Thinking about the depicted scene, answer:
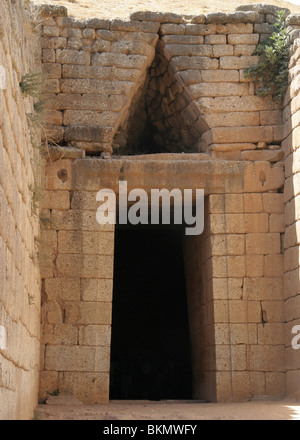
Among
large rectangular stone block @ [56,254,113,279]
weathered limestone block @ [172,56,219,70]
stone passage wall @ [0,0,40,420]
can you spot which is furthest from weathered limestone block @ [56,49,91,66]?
large rectangular stone block @ [56,254,113,279]

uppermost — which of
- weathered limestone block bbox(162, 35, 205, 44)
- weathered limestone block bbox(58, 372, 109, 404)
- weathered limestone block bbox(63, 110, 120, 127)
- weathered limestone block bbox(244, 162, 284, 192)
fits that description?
weathered limestone block bbox(162, 35, 205, 44)

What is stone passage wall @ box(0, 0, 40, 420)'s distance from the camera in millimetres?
4855

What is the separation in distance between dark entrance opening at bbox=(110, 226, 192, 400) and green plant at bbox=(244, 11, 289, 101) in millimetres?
4411

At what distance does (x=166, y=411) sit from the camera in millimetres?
7547

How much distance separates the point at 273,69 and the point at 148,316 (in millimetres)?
6816

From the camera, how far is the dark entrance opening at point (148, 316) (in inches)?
534

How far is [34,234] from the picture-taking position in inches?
313

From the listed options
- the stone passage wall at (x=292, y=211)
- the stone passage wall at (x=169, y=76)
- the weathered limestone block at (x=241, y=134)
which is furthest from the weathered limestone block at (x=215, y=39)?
the weathered limestone block at (x=241, y=134)

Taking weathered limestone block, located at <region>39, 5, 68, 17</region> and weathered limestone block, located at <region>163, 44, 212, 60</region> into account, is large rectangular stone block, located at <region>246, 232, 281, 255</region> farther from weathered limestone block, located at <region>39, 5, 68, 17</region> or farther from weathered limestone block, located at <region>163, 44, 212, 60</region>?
weathered limestone block, located at <region>39, 5, 68, 17</region>

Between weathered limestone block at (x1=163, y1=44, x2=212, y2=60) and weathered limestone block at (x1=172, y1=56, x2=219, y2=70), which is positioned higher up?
weathered limestone block at (x1=163, y1=44, x2=212, y2=60)

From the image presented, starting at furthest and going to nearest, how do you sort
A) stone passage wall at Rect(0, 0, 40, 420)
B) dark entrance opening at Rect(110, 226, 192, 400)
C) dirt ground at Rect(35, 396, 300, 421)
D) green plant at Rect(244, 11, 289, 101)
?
1. dark entrance opening at Rect(110, 226, 192, 400)
2. green plant at Rect(244, 11, 289, 101)
3. dirt ground at Rect(35, 396, 300, 421)
4. stone passage wall at Rect(0, 0, 40, 420)

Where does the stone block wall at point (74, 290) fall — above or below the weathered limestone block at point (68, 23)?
below

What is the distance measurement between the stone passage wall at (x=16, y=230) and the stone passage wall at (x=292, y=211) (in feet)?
10.9

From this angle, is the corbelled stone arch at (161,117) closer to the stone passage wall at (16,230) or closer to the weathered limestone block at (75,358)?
the stone passage wall at (16,230)
